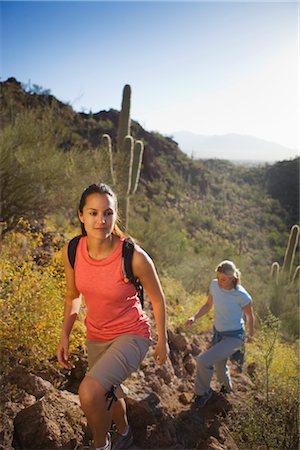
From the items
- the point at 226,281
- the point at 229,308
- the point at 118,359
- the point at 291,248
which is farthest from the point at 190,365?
the point at 291,248

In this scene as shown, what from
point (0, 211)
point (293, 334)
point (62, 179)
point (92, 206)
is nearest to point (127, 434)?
point (92, 206)

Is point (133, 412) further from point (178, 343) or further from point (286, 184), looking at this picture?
point (286, 184)

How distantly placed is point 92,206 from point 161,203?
2821 centimetres

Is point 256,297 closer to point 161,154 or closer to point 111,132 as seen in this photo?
point 111,132

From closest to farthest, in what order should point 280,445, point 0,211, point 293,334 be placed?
point 280,445 → point 0,211 → point 293,334

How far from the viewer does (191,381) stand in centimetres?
505

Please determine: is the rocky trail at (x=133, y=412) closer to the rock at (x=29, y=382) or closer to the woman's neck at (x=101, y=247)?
the rock at (x=29, y=382)

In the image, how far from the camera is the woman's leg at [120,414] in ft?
8.96

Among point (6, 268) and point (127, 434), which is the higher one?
point (6, 268)

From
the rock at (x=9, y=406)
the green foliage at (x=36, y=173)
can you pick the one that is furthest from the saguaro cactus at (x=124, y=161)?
the rock at (x=9, y=406)

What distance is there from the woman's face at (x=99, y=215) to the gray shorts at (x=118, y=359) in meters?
0.64

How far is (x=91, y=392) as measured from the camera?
219 centimetres

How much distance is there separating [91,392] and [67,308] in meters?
0.68

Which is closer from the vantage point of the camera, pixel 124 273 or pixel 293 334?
pixel 124 273
